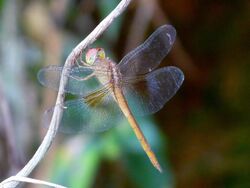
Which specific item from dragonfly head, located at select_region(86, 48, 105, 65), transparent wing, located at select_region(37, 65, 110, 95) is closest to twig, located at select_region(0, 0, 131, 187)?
transparent wing, located at select_region(37, 65, 110, 95)

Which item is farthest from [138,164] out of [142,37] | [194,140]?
[194,140]

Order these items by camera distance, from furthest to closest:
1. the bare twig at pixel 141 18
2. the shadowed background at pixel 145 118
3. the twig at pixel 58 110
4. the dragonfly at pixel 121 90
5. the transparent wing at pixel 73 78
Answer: the bare twig at pixel 141 18 → the shadowed background at pixel 145 118 → the dragonfly at pixel 121 90 → the transparent wing at pixel 73 78 → the twig at pixel 58 110

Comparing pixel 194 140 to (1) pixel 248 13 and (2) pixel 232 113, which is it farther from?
(1) pixel 248 13

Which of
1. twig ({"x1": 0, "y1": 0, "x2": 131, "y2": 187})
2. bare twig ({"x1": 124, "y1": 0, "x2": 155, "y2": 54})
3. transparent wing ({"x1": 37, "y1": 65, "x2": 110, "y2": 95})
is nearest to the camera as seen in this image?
twig ({"x1": 0, "y1": 0, "x2": 131, "y2": 187})

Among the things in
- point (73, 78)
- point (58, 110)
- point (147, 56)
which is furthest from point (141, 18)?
point (58, 110)

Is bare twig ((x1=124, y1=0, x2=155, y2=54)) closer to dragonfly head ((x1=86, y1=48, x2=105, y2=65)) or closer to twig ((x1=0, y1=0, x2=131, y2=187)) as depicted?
dragonfly head ((x1=86, y1=48, x2=105, y2=65))

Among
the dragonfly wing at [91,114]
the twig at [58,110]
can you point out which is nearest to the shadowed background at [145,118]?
the dragonfly wing at [91,114]

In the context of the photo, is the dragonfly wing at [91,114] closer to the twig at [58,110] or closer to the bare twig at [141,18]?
the twig at [58,110]
